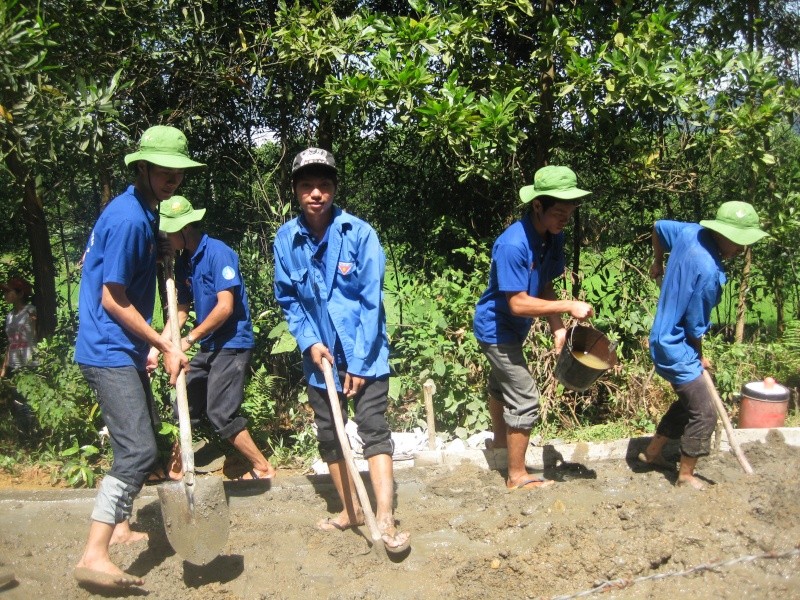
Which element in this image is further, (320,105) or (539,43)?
(539,43)

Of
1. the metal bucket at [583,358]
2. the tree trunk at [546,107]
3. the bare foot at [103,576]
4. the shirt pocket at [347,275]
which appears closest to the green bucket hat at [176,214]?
the shirt pocket at [347,275]

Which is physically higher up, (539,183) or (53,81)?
(53,81)

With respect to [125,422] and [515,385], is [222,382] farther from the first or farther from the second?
[515,385]

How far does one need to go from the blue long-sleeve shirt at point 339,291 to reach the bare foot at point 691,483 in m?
1.92

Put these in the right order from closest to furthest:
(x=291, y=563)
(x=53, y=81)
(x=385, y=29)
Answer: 1. (x=291, y=563)
2. (x=53, y=81)
3. (x=385, y=29)

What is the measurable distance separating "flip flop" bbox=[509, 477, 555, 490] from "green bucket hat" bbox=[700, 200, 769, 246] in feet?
5.67

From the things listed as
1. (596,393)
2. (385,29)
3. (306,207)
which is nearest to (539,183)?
(306,207)

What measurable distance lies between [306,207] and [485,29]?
2.51 m

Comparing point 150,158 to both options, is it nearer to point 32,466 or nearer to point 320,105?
point 320,105

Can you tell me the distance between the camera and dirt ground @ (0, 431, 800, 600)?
3.49 meters

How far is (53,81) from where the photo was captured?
4.74m

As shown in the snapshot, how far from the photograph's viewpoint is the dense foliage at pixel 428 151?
5.08m

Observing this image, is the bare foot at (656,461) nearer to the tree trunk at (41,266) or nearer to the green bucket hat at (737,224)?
the green bucket hat at (737,224)

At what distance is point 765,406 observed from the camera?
5.13 metres
